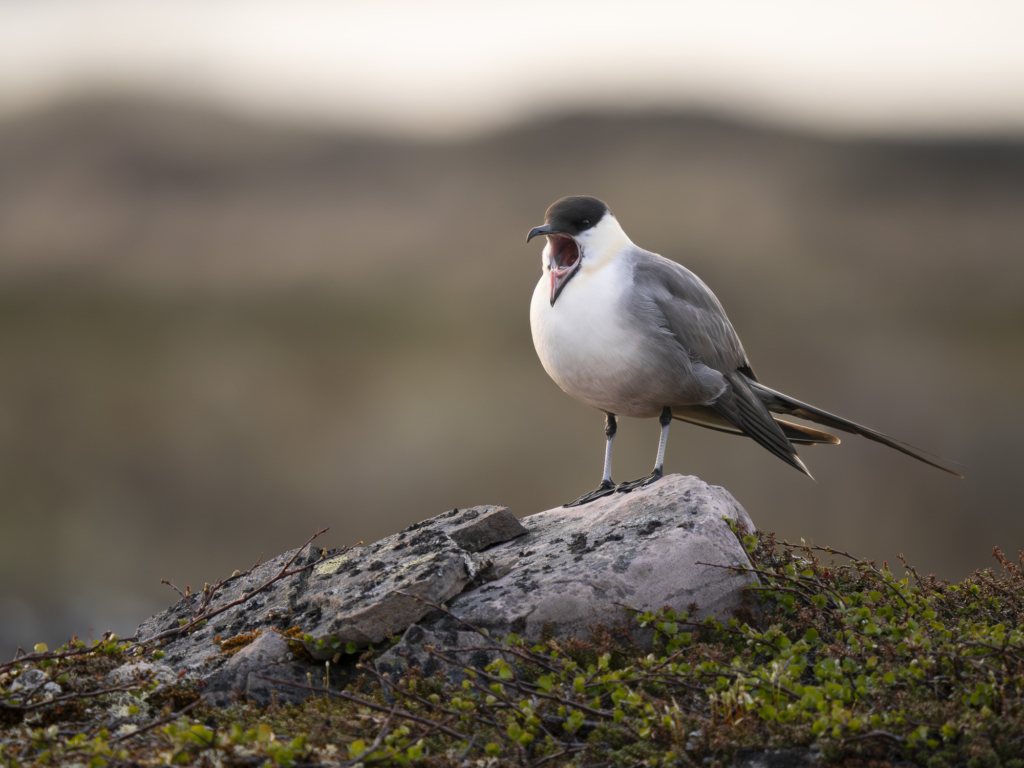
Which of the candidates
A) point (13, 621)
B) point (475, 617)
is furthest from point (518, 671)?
point (13, 621)

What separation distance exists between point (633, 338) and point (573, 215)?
0.90 m

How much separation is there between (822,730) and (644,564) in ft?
4.32

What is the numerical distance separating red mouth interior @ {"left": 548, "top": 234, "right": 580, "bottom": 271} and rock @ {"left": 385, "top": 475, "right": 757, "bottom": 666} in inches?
65.0

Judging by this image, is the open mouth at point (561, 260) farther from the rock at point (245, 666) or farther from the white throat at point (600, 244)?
the rock at point (245, 666)


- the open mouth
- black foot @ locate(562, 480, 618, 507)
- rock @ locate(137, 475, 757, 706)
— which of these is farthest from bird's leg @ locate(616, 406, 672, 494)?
the open mouth

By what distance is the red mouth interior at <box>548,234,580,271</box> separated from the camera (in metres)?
5.22

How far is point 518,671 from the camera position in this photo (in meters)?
3.47

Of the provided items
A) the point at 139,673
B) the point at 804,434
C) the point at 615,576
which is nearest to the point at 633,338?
the point at 615,576

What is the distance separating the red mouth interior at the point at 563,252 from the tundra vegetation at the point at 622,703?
2.34m

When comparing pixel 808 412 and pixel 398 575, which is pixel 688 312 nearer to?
pixel 808 412

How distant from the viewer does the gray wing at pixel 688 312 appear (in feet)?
16.5

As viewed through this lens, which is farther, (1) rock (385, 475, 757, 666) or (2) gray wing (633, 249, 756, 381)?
(2) gray wing (633, 249, 756, 381)

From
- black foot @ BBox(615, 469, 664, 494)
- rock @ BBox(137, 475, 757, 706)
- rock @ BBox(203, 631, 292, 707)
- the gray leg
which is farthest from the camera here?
the gray leg

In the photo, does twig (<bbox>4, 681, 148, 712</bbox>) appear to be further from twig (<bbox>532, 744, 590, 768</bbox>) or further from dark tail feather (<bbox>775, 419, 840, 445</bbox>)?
dark tail feather (<bbox>775, 419, 840, 445</bbox>)
